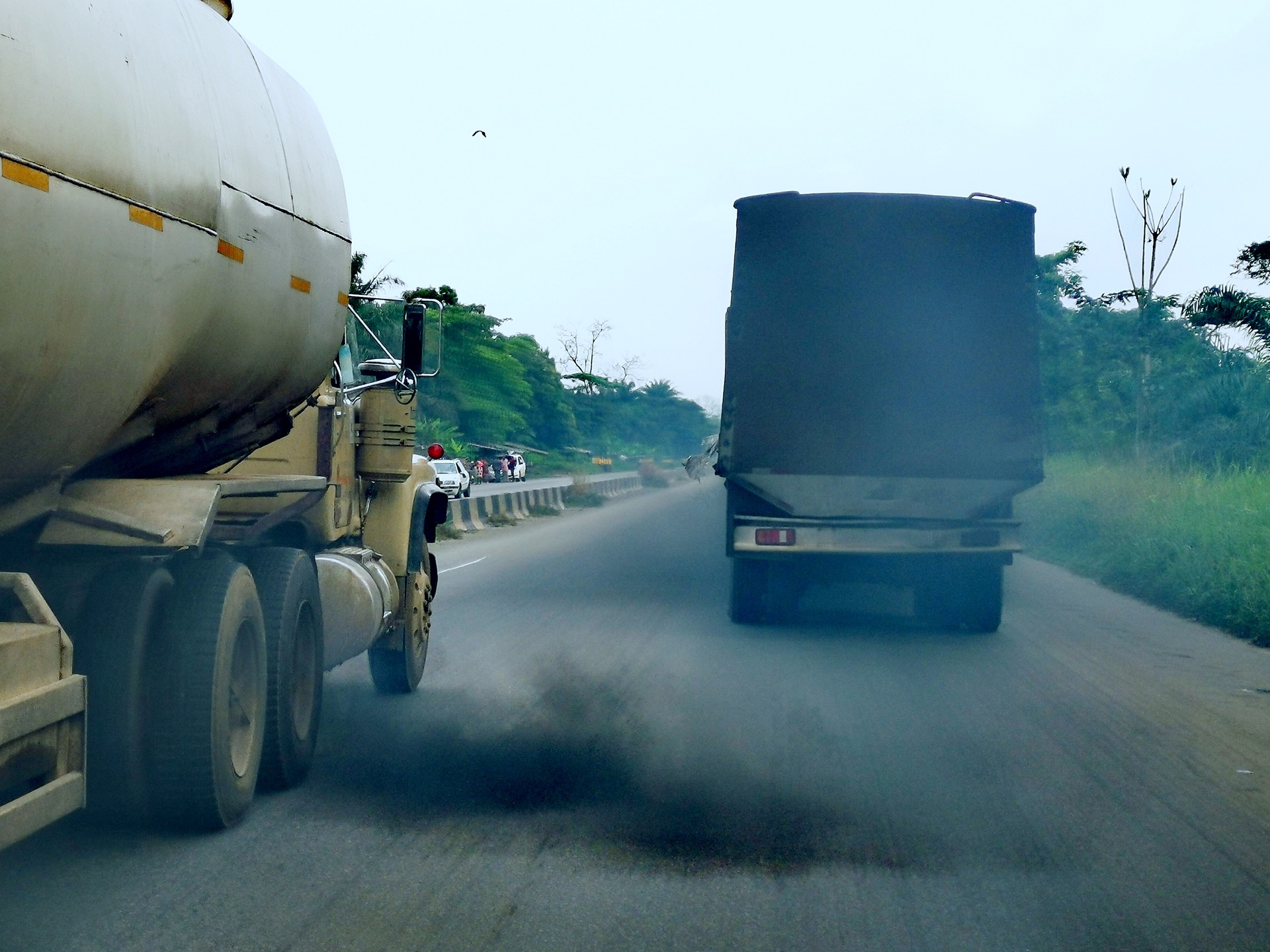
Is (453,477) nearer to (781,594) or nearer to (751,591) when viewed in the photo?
(781,594)

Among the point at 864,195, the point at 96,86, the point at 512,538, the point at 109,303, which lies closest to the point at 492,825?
the point at 109,303

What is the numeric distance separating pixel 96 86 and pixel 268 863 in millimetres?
2592

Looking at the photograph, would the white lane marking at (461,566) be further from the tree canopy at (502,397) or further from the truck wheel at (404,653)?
the tree canopy at (502,397)

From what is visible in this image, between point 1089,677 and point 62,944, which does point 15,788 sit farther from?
point 1089,677

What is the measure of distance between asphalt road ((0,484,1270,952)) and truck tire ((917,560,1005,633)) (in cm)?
121

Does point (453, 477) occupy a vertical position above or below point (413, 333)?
below

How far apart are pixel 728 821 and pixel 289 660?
1.97 m

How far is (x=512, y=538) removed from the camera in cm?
2475

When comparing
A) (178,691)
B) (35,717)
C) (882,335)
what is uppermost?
(882,335)

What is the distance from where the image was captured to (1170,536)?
16953 millimetres

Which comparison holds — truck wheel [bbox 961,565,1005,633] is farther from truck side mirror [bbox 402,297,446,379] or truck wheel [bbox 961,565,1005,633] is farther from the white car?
the white car

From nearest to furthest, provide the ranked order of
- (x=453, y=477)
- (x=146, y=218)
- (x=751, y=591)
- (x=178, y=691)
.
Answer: (x=146, y=218), (x=178, y=691), (x=751, y=591), (x=453, y=477)

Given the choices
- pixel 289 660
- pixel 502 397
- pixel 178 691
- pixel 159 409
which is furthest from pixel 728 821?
pixel 502 397

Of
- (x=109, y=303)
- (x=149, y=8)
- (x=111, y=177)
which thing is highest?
(x=149, y=8)
